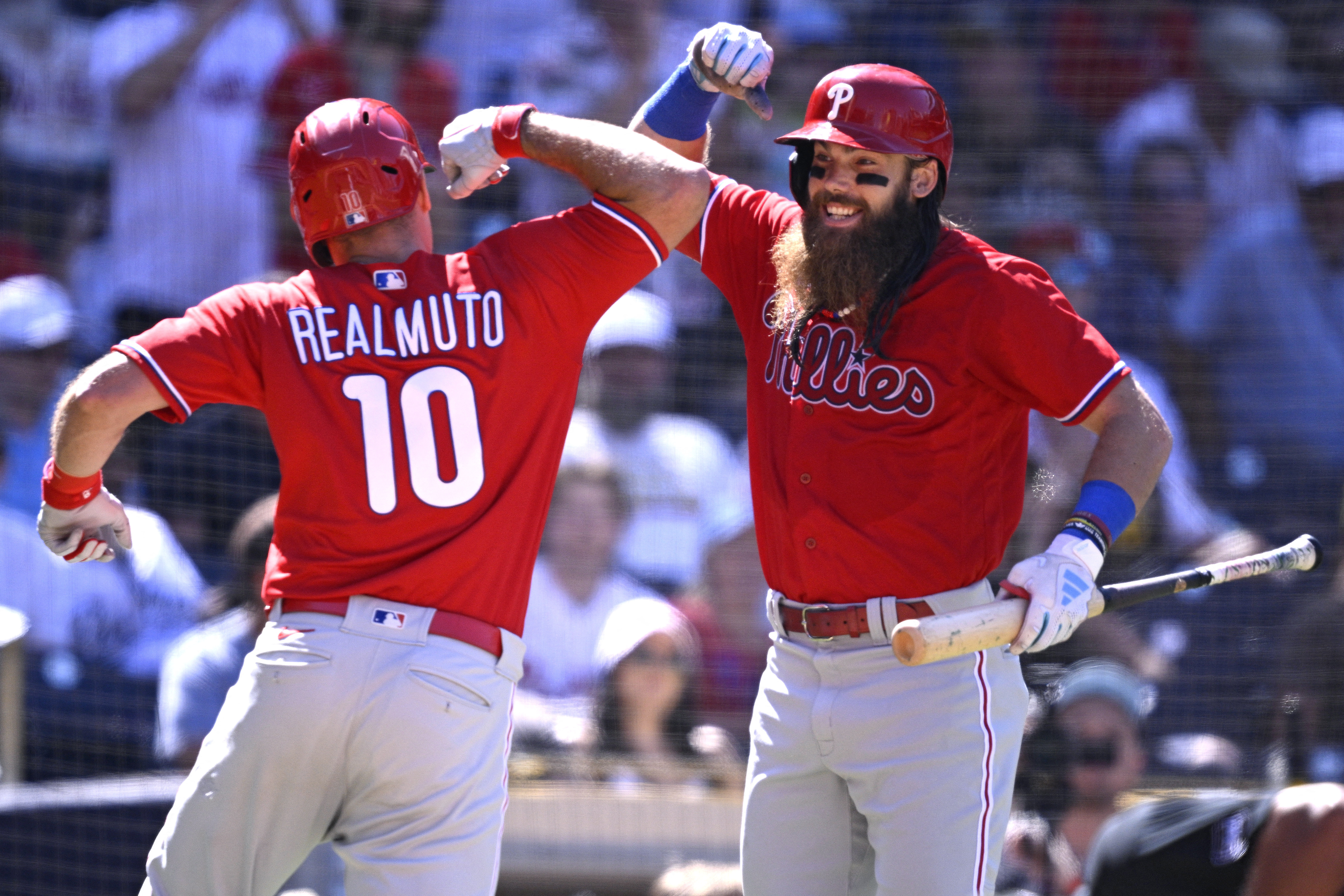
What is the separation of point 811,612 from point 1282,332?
3.96 m

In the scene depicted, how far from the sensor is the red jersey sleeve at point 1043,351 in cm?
255

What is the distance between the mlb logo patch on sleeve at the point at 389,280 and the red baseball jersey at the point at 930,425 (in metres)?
0.78

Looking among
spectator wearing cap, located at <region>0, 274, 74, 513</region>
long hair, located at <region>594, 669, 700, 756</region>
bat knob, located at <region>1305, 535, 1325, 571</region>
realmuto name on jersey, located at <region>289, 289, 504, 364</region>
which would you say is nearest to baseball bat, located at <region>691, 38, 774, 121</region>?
realmuto name on jersey, located at <region>289, 289, 504, 364</region>

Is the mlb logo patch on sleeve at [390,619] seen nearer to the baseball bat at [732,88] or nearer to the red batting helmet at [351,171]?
the red batting helmet at [351,171]

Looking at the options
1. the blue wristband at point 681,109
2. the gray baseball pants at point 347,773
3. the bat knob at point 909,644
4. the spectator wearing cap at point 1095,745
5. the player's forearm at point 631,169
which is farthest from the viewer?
the spectator wearing cap at point 1095,745

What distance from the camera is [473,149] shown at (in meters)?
2.92

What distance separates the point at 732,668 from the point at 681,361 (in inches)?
55.6

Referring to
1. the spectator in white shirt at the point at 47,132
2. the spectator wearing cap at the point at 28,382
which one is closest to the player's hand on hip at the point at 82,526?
the spectator wearing cap at the point at 28,382

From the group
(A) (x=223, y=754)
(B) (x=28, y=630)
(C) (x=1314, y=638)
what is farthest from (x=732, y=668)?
(A) (x=223, y=754)

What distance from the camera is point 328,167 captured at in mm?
2721

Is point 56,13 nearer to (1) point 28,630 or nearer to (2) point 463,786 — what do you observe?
(1) point 28,630

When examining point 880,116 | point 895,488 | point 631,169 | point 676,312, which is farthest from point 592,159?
point 676,312

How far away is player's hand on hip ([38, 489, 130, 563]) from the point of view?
268cm

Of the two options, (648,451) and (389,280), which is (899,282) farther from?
(648,451)
